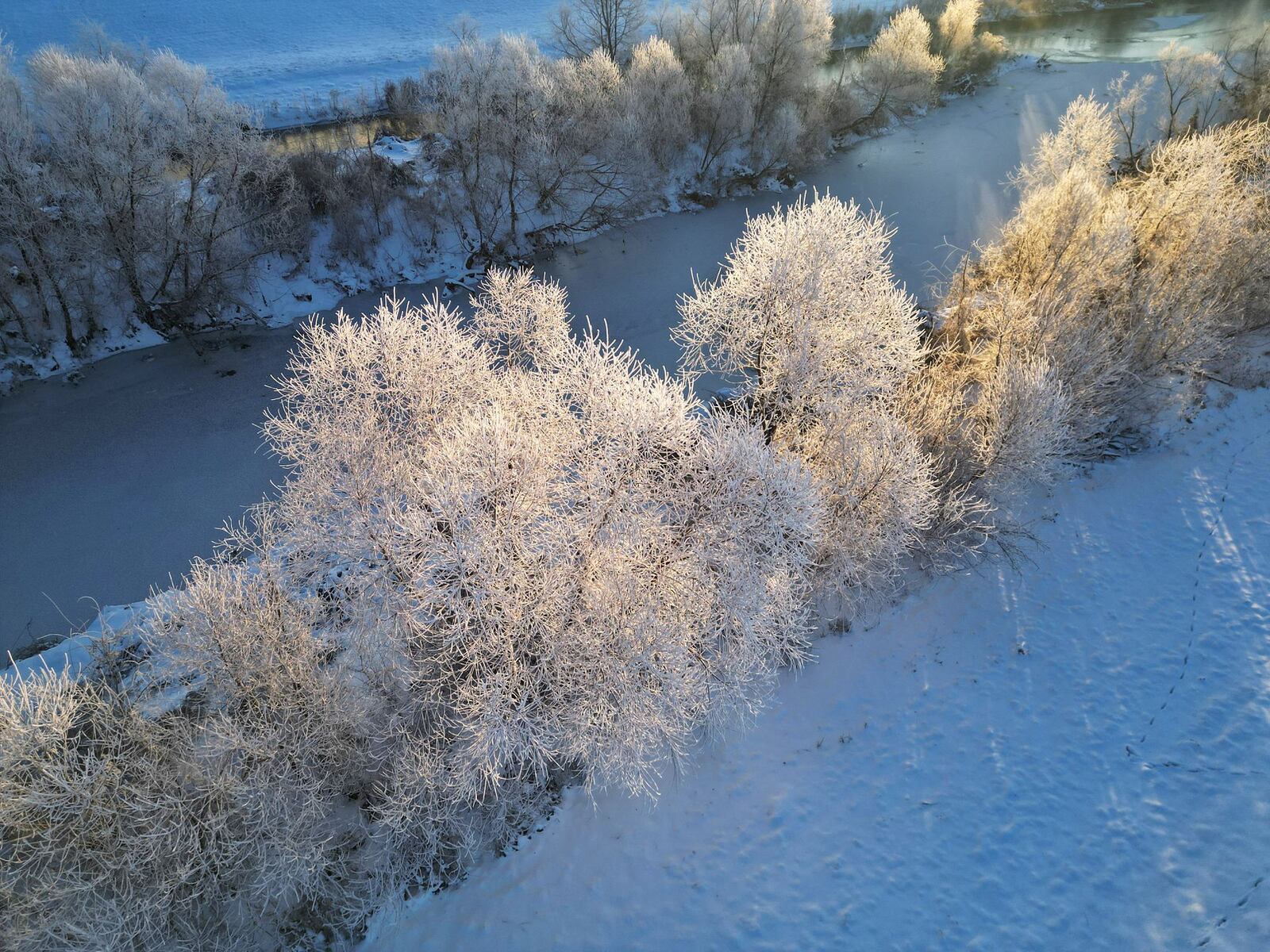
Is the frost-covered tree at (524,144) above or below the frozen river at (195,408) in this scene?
above

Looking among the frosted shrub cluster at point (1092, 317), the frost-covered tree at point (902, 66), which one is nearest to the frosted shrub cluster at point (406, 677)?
the frosted shrub cluster at point (1092, 317)

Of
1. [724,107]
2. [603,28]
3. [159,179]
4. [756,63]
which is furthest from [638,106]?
[159,179]

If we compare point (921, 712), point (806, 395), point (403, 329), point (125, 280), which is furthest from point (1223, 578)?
point (125, 280)

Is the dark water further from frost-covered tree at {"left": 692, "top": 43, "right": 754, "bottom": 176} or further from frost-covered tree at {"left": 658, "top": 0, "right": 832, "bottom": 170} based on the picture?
frost-covered tree at {"left": 692, "top": 43, "right": 754, "bottom": 176}

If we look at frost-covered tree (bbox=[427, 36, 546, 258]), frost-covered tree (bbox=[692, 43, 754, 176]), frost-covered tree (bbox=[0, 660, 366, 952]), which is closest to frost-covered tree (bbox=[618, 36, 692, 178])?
frost-covered tree (bbox=[692, 43, 754, 176])

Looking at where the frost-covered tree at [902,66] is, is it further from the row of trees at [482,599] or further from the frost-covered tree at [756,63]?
the row of trees at [482,599]

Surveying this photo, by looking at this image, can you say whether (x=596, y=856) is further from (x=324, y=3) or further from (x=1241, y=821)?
(x=324, y=3)

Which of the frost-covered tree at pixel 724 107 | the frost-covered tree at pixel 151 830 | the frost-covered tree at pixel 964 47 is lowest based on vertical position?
the frost-covered tree at pixel 151 830
